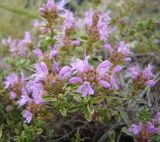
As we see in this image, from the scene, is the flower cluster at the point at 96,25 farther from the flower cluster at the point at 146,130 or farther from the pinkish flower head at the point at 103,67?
A: the flower cluster at the point at 146,130

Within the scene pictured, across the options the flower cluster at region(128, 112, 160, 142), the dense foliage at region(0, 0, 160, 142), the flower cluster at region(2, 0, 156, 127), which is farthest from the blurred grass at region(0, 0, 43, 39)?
the flower cluster at region(128, 112, 160, 142)

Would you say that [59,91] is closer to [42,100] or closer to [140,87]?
[42,100]

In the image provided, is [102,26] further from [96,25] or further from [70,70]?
[70,70]

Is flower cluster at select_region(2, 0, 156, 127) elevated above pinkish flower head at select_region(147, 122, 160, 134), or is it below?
above

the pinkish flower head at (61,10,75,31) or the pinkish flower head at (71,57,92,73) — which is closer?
the pinkish flower head at (71,57,92,73)

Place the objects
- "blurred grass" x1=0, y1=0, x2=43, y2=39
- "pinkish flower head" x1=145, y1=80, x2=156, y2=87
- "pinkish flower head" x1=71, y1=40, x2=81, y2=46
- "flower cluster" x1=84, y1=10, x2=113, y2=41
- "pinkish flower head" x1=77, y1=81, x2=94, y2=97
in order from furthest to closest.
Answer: "blurred grass" x1=0, y1=0, x2=43, y2=39 → "pinkish flower head" x1=71, y1=40, x2=81, y2=46 → "flower cluster" x1=84, y1=10, x2=113, y2=41 → "pinkish flower head" x1=145, y1=80, x2=156, y2=87 → "pinkish flower head" x1=77, y1=81, x2=94, y2=97

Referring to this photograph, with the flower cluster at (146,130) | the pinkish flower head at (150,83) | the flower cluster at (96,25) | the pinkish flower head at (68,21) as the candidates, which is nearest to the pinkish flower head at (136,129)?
the flower cluster at (146,130)

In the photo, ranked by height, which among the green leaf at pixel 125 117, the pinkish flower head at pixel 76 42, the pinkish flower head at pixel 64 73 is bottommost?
the green leaf at pixel 125 117

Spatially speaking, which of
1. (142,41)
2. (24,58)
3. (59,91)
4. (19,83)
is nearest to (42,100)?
(59,91)

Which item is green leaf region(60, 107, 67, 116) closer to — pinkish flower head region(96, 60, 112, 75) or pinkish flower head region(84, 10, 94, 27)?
pinkish flower head region(96, 60, 112, 75)
